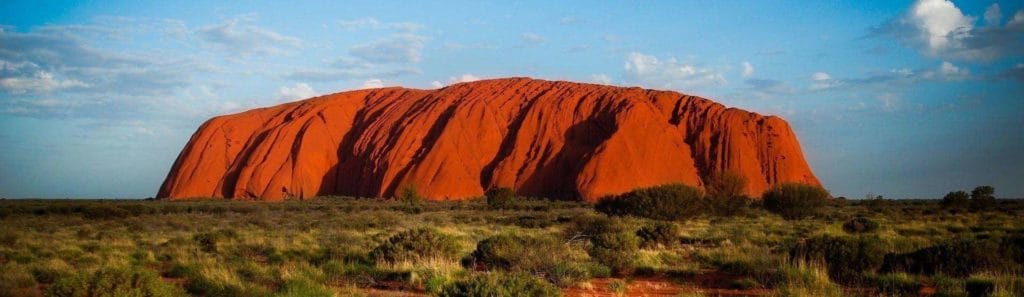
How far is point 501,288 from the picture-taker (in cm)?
688

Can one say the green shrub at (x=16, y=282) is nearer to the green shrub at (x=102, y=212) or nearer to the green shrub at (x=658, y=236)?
the green shrub at (x=658, y=236)

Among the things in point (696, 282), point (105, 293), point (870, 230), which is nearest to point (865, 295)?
point (696, 282)

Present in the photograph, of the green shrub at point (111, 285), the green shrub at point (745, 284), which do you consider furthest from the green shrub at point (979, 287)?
the green shrub at point (111, 285)

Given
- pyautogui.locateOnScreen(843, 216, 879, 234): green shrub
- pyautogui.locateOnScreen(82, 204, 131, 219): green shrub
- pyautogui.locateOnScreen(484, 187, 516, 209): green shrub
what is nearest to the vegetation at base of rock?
pyautogui.locateOnScreen(843, 216, 879, 234): green shrub

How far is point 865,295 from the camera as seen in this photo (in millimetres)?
8578

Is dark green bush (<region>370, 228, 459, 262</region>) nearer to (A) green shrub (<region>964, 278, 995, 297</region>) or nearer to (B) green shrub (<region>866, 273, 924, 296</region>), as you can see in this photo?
(B) green shrub (<region>866, 273, 924, 296</region>)

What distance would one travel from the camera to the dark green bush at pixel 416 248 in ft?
39.8

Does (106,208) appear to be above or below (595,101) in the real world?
below

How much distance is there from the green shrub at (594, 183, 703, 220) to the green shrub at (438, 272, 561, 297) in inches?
830

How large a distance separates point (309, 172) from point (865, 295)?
61.8 meters

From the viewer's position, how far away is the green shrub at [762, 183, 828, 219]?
30859 millimetres

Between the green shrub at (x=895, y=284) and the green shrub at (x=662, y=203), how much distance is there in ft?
58.9

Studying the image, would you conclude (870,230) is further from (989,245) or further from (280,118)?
(280,118)

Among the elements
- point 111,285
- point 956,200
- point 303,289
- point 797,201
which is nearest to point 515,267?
point 303,289
